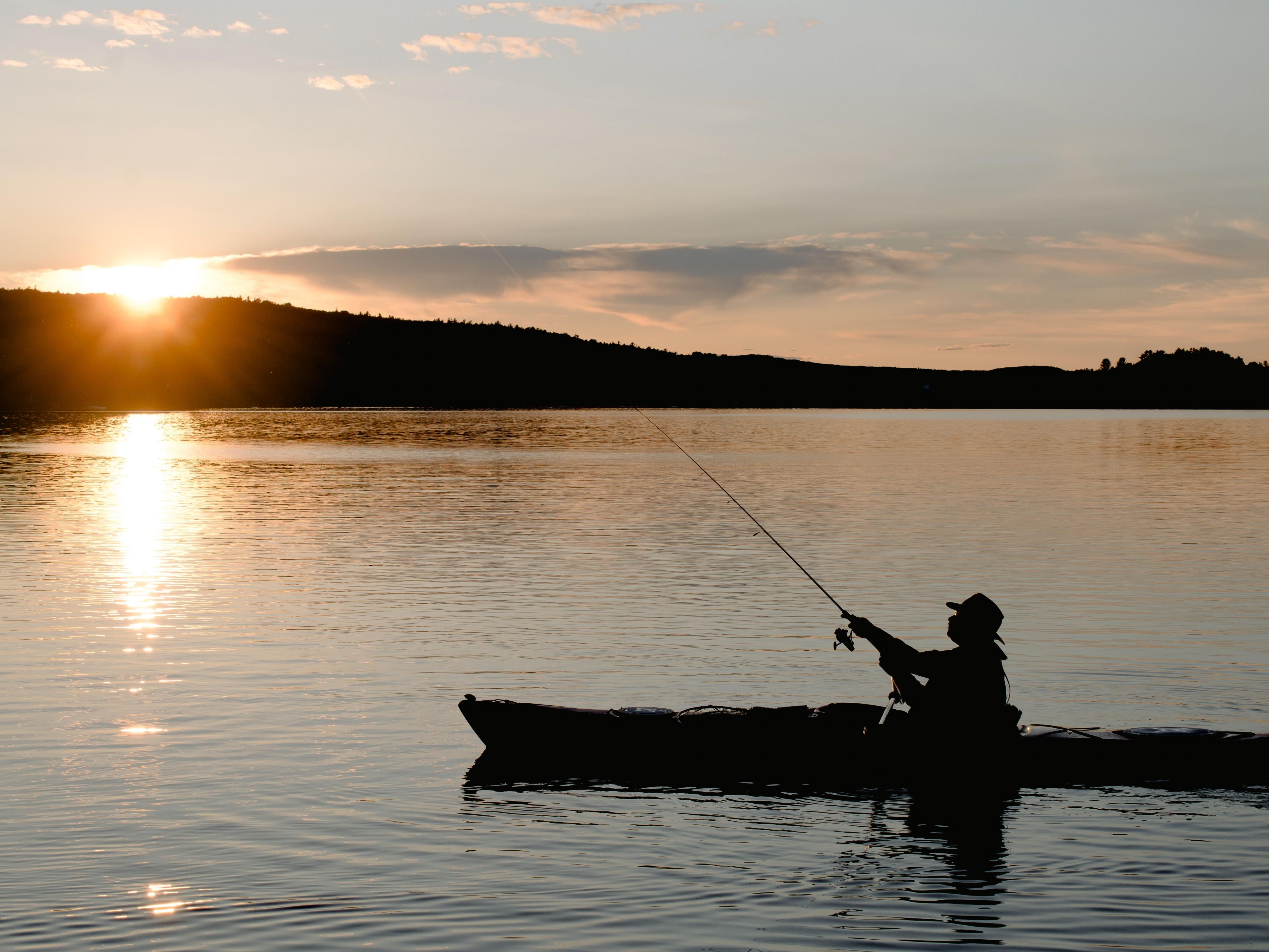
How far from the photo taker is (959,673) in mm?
12062

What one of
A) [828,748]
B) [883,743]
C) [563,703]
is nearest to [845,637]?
[883,743]

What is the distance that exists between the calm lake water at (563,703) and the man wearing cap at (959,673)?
Result: 0.81 meters

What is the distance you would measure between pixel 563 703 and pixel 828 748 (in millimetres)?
4187

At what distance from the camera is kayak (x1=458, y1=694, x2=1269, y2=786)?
494 inches

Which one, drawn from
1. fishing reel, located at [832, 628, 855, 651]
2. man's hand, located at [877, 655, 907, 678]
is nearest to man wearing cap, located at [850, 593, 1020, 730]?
man's hand, located at [877, 655, 907, 678]

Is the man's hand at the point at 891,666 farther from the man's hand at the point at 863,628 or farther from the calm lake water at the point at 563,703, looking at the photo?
the calm lake water at the point at 563,703

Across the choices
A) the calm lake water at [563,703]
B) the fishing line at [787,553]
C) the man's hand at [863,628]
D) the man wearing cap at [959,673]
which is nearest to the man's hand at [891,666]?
the man wearing cap at [959,673]

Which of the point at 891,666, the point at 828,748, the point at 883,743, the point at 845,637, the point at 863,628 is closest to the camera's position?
the point at 863,628

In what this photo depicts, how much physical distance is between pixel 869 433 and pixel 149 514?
82.9 m

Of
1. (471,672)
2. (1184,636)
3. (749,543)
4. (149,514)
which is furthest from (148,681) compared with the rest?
(149,514)

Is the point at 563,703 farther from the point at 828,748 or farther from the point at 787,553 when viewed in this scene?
the point at 828,748

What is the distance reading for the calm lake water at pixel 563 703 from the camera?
30.3ft

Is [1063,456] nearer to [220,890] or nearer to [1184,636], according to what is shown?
[1184,636]

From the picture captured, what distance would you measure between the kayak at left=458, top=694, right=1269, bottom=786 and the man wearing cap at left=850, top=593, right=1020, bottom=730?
18cm
